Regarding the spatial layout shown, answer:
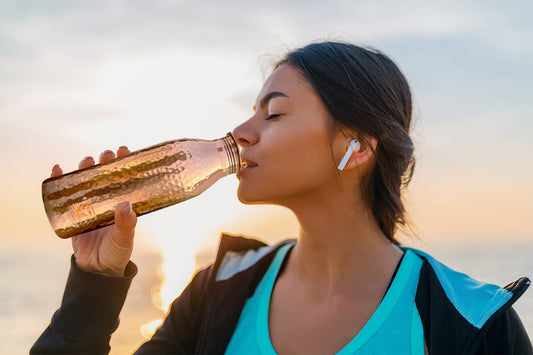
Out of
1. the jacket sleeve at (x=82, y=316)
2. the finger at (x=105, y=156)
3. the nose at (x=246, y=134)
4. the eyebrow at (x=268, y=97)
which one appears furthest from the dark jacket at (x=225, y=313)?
the eyebrow at (x=268, y=97)

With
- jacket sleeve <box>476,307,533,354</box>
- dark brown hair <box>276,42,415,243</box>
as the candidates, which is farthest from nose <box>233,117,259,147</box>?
jacket sleeve <box>476,307,533,354</box>

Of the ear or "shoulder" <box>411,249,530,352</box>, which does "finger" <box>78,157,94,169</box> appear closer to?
the ear

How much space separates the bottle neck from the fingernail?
40cm

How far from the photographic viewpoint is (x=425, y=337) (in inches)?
73.8

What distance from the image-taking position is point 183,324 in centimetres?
227

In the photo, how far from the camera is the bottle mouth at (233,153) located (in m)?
2.06

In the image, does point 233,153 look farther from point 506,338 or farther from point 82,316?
point 506,338

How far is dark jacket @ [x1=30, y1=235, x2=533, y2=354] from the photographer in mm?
1818

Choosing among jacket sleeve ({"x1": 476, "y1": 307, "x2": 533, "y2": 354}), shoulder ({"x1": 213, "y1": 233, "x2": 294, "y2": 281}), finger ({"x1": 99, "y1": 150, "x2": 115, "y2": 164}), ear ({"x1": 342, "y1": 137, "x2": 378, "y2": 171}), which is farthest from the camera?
shoulder ({"x1": 213, "y1": 233, "x2": 294, "y2": 281})

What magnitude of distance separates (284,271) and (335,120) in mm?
686

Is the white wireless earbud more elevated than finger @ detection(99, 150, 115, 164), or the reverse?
finger @ detection(99, 150, 115, 164)

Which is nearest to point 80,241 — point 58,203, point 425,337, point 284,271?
point 58,203

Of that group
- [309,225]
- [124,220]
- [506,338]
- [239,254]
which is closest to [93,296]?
[124,220]

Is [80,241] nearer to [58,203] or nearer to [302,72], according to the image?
[58,203]
